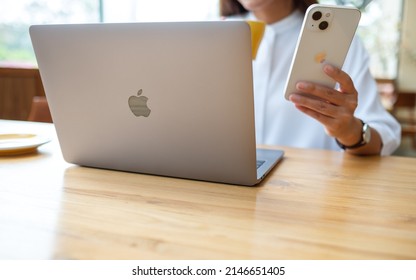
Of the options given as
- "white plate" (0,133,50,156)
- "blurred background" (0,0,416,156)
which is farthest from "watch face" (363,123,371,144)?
"blurred background" (0,0,416,156)

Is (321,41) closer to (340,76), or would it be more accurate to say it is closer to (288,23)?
(340,76)

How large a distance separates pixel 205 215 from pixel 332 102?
1.41 feet

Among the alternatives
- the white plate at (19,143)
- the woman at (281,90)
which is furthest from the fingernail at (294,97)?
the white plate at (19,143)

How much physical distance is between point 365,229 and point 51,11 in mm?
3657

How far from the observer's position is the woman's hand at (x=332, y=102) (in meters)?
0.86

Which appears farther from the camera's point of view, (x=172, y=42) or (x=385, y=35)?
(x=385, y=35)

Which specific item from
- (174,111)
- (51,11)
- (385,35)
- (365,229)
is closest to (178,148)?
(174,111)

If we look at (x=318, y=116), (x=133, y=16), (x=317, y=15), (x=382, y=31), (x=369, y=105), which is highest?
(x=317, y=15)

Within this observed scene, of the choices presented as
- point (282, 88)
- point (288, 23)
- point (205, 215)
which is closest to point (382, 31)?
point (288, 23)

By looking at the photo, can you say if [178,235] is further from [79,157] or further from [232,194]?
[79,157]

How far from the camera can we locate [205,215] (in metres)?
0.63

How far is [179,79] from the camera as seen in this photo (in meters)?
0.70

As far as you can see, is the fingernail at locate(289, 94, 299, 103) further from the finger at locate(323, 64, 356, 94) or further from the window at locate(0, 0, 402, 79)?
the window at locate(0, 0, 402, 79)

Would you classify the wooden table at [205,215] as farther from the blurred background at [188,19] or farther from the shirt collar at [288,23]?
the blurred background at [188,19]
